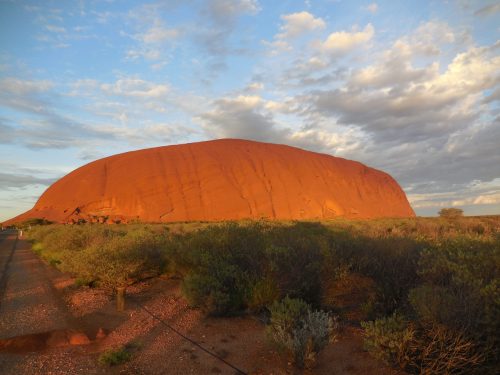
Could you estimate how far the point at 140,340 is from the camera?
522 centimetres

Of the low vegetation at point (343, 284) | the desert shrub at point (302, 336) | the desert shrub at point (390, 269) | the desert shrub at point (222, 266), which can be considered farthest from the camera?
the desert shrub at point (222, 266)

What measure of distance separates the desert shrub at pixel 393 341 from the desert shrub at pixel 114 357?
9.27 feet

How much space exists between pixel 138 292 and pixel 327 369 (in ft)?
17.5

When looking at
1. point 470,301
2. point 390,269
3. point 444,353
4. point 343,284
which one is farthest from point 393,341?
point 343,284

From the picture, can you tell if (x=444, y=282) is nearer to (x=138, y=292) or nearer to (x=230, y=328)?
(x=230, y=328)

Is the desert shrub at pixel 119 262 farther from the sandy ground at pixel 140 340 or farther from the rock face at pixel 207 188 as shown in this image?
the rock face at pixel 207 188

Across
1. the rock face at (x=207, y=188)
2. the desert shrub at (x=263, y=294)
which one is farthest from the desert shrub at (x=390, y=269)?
the rock face at (x=207, y=188)

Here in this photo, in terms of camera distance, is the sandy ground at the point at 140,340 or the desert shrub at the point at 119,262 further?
the desert shrub at the point at 119,262

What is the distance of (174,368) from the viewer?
431 cm

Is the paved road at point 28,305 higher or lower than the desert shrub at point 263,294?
lower

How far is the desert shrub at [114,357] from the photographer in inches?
173

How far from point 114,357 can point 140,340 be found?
0.81m

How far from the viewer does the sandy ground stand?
169 inches

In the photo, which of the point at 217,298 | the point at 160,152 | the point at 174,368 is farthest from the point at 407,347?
the point at 160,152
